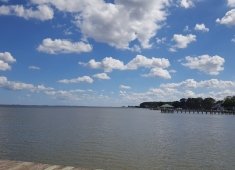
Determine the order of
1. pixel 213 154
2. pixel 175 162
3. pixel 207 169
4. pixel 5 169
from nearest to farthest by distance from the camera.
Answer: pixel 5 169 → pixel 207 169 → pixel 175 162 → pixel 213 154

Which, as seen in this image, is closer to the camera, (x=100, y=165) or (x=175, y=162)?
(x=100, y=165)

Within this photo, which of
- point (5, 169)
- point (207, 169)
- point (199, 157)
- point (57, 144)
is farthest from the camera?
point (57, 144)

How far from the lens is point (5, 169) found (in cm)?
1457

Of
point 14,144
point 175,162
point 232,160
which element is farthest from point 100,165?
point 14,144

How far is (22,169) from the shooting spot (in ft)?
47.9

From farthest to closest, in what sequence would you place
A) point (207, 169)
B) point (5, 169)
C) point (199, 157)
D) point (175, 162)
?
point (199, 157) < point (175, 162) < point (207, 169) < point (5, 169)

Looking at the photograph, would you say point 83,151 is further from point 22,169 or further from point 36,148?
point 22,169

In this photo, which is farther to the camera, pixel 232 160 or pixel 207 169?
pixel 232 160

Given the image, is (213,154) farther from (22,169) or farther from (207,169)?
(22,169)

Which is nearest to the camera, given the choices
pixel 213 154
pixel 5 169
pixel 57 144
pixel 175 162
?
pixel 5 169

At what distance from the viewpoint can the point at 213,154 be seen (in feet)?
100

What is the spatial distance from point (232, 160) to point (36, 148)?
56.8 ft

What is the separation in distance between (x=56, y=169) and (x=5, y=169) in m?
2.07

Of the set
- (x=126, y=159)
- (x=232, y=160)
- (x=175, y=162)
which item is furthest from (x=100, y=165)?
(x=232, y=160)
